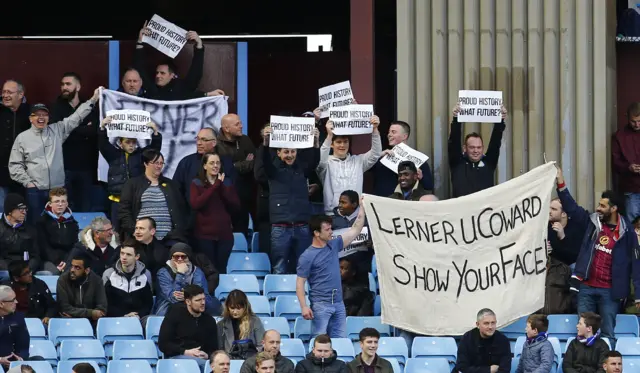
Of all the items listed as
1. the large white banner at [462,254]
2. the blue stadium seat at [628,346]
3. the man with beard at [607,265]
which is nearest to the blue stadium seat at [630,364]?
the blue stadium seat at [628,346]

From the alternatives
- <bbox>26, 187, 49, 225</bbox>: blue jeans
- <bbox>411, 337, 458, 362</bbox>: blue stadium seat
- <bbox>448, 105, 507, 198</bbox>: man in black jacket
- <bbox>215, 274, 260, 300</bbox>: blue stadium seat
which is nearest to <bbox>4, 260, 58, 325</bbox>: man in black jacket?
<bbox>215, 274, 260, 300</bbox>: blue stadium seat

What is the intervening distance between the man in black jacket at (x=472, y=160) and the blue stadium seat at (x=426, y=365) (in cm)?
281

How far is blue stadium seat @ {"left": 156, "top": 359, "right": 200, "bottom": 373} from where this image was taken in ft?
47.1

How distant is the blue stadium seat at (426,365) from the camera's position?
1470 centimetres

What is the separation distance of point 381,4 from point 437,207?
23.6ft

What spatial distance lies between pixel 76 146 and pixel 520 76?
4.95 metres

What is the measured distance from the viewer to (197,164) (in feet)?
56.4

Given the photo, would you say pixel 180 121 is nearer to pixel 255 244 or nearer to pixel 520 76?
pixel 255 244

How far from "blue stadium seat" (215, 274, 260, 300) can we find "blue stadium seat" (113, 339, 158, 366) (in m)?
1.44

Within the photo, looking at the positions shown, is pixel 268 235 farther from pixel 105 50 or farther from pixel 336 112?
pixel 105 50

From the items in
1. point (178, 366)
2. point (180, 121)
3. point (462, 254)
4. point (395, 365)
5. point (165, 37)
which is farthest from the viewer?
point (165, 37)

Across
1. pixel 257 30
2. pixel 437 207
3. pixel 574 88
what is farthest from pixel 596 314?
pixel 257 30

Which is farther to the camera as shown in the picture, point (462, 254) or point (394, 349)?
point (462, 254)

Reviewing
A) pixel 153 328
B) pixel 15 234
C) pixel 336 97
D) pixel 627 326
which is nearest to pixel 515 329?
pixel 627 326
